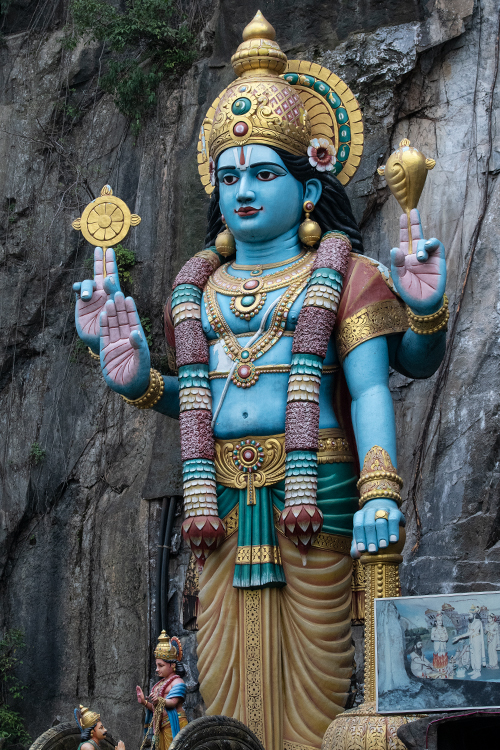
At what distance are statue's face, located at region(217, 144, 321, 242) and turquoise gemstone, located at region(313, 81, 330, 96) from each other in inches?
21.2

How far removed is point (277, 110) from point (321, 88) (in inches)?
16.3

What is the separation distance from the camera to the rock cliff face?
22.5ft

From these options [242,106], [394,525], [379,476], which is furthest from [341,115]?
[394,525]

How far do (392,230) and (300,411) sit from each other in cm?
235

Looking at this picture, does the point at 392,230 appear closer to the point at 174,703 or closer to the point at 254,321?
the point at 254,321

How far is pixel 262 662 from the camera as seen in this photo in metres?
5.27

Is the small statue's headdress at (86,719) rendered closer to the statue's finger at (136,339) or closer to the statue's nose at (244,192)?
the statue's finger at (136,339)

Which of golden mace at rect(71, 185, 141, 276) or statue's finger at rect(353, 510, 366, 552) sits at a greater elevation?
golden mace at rect(71, 185, 141, 276)

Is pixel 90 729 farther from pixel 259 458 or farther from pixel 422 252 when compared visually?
pixel 422 252

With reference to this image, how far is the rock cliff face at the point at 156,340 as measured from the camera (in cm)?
684

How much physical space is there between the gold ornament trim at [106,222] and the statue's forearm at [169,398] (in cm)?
76

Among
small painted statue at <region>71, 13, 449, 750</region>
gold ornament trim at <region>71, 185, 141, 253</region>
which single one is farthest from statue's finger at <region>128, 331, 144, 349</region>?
gold ornament trim at <region>71, 185, 141, 253</region>

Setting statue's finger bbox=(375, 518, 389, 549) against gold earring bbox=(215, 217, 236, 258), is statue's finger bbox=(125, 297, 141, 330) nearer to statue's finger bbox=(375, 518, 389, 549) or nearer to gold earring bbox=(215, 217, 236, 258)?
gold earring bbox=(215, 217, 236, 258)

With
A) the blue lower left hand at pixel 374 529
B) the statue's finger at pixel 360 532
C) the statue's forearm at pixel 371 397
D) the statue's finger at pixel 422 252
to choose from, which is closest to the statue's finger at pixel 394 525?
the blue lower left hand at pixel 374 529
